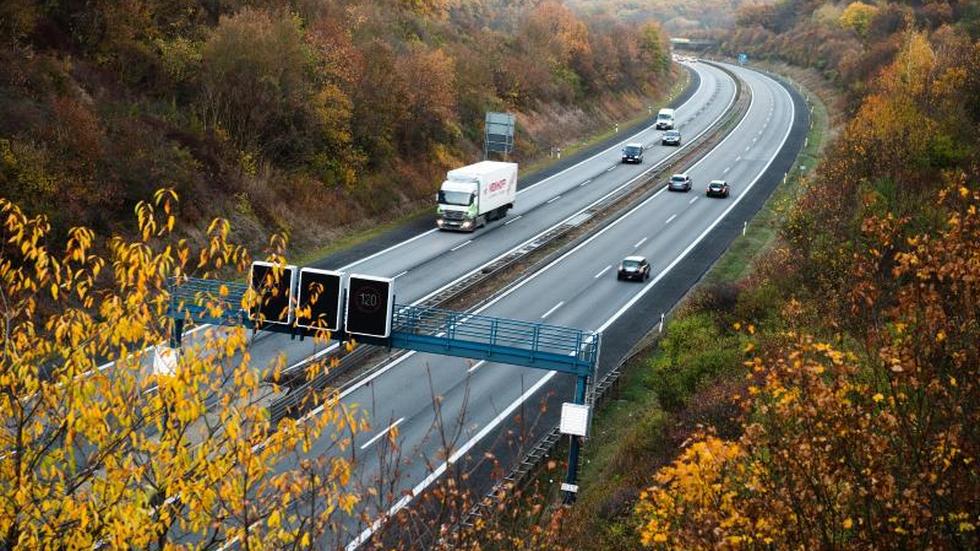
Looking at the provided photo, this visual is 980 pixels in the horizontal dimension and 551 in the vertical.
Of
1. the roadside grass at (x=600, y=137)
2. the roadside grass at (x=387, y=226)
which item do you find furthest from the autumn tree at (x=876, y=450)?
the roadside grass at (x=600, y=137)

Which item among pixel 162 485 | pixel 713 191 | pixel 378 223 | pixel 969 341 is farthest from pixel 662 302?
pixel 162 485

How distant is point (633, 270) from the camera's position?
49.4 meters

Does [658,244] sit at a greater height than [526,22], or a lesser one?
lesser

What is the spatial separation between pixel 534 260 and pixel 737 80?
→ 349 feet

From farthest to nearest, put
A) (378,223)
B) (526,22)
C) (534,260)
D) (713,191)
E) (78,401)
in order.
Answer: (526,22) → (713,191) → (378,223) → (534,260) → (78,401)

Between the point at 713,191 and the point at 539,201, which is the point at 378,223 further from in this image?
the point at 713,191

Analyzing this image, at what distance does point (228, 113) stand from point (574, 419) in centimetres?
3162

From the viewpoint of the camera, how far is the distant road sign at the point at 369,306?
28.2 meters

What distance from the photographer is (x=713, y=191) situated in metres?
71.4

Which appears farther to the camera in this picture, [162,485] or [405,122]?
[405,122]

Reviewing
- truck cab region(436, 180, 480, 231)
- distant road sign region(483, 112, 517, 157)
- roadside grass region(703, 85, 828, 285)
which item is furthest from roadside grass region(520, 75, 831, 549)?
distant road sign region(483, 112, 517, 157)

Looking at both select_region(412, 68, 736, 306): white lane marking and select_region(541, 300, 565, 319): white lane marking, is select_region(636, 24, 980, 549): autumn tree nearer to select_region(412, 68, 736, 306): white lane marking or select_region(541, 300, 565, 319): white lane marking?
select_region(541, 300, 565, 319): white lane marking

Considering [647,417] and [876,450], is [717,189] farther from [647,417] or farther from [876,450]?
[876,450]

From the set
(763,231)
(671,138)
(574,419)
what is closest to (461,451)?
(574,419)
